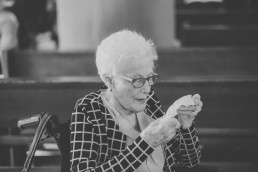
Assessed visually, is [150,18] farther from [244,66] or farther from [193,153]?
[193,153]

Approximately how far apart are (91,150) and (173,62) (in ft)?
10.7

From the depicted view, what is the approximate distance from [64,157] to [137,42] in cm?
63

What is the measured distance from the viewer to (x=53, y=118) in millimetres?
2117

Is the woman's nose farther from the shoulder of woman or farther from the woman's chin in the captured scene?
the shoulder of woman

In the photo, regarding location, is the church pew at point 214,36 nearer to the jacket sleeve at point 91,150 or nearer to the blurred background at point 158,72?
the blurred background at point 158,72

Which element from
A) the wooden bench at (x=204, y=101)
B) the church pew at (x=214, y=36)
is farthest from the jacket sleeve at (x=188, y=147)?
the church pew at (x=214, y=36)

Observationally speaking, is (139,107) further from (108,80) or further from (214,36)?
(214,36)

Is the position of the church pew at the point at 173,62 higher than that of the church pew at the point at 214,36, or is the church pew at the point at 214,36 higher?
the church pew at the point at 173,62

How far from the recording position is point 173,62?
5160 mm

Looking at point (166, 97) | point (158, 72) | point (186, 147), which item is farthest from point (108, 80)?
point (158, 72)

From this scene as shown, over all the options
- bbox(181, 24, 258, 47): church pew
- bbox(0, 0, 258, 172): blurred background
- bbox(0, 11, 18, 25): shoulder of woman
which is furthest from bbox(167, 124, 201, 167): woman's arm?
bbox(181, 24, 258, 47): church pew

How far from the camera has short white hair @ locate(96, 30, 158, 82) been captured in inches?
78.3

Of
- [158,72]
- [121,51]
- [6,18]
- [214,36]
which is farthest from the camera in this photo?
[214,36]

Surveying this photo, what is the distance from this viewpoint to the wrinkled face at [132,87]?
200cm
